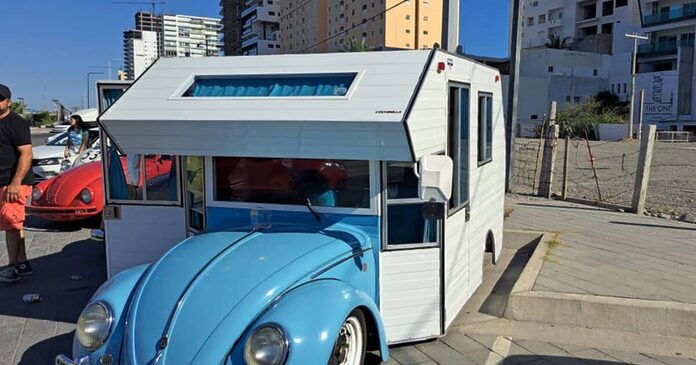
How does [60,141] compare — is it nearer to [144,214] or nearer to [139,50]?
[139,50]

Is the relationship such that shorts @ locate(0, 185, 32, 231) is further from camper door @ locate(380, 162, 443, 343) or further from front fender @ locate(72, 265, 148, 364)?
camper door @ locate(380, 162, 443, 343)

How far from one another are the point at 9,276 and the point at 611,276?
6.35 metres

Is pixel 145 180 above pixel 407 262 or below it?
above

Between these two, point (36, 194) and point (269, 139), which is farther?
point (36, 194)

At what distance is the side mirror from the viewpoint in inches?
133

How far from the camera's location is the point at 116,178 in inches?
207

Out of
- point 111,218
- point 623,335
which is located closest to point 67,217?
point 111,218

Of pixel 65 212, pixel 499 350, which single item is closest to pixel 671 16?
pixel 65 212

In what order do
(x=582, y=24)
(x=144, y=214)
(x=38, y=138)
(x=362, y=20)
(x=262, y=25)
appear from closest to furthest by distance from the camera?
1. (x=144, y=214)
2. (x=38, y=138)
3. (x=582, y=24)
4. (x=362, y=20)
5. (x=262, y=25)

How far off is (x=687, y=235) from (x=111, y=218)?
757 cm

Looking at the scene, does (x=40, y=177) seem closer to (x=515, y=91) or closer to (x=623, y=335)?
(x=515, y=91)

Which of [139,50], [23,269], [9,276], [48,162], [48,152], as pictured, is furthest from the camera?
[139,50]

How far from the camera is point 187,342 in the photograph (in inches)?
114

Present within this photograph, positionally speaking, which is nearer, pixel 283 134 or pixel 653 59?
pixel 283 134
